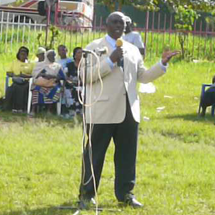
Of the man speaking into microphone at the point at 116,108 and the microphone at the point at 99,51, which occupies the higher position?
the microphone at the point at 99,51

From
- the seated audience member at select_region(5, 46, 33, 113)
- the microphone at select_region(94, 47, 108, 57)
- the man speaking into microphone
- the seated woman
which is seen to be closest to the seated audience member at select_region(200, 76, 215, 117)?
the seated woman

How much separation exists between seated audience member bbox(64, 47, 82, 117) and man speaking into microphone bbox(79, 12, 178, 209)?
644 centimetres

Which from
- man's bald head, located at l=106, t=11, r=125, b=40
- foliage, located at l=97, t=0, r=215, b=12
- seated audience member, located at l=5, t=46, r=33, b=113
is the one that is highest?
foliage, located at l=97, t=0, r=215, b=12

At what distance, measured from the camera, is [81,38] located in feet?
69.4

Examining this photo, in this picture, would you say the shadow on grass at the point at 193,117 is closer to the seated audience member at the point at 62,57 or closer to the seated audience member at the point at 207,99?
the seated audience member at the point at 207,99

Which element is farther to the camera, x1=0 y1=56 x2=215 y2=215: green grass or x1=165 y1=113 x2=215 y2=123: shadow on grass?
x1=165 y1=113 x2=215 y2=123: shadow on grass

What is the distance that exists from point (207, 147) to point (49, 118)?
3.40m

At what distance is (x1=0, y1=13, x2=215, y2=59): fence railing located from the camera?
20.4m

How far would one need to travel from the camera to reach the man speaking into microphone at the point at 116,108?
6957 millimetres

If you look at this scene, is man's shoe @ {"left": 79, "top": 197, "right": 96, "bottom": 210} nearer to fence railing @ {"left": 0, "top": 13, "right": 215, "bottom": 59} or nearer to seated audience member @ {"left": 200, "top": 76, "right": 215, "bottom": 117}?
seated audience member @ {"left": 200, "top": 76, "right": 215, "bottom": 117}

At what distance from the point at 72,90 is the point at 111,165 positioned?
4.67 metres

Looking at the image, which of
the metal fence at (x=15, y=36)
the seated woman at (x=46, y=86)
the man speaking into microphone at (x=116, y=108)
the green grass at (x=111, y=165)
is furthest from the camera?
the metal fence at (x=15, y=36)

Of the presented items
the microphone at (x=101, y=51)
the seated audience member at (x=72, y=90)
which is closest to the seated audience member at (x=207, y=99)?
the seated audience member at (x=72, y=90)

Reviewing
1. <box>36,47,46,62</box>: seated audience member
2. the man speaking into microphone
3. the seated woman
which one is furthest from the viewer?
<box>36,47,46,62</box>: seated audience member
